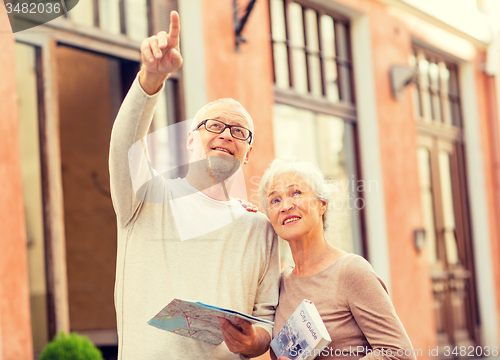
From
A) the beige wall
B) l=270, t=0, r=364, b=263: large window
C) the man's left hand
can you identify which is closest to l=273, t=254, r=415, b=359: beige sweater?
the man's left hand

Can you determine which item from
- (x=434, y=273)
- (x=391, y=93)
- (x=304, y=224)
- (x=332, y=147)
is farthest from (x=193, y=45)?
(x=434, y=273)

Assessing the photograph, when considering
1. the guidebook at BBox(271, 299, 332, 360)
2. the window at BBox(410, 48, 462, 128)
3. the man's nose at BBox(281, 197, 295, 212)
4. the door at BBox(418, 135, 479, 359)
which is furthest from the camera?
the window at BBox(410, 48, 462, 128)

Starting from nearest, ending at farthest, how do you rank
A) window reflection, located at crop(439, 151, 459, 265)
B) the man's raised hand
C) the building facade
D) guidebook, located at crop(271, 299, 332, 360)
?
the man's raised hand, guidebook, located at crop(271, 299, 332, 360), the building facade, window reflection, located at crop(439, 151, 459, 265)

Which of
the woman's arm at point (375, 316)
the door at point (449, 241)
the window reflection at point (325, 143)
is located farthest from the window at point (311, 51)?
the woman's arm at point (375, 316)

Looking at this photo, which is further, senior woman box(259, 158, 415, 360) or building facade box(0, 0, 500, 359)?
building facade box(0, 0, 500, 359)

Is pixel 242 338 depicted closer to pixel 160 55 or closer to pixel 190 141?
pixel 190 141

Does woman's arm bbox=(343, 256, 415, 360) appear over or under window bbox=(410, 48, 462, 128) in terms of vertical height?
under

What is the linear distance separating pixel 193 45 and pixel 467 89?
5.57 metres

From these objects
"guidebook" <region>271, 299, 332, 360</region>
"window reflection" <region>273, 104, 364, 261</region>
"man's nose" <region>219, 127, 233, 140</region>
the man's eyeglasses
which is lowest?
"guidebook" <region>271, 299, 332, 360</region>

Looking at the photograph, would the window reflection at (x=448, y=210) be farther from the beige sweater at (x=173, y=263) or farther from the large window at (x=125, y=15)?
the beige sweater at (x=173, y=263)

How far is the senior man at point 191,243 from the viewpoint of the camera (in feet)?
5.95

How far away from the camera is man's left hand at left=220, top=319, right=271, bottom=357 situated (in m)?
1.76

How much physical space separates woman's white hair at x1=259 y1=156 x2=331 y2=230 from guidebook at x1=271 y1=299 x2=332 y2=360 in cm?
41

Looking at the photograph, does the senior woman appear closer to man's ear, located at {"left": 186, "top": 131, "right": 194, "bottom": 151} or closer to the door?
man's ear, located at {"left": 186, "top": 131, "right": 194, "bottom": 151}
